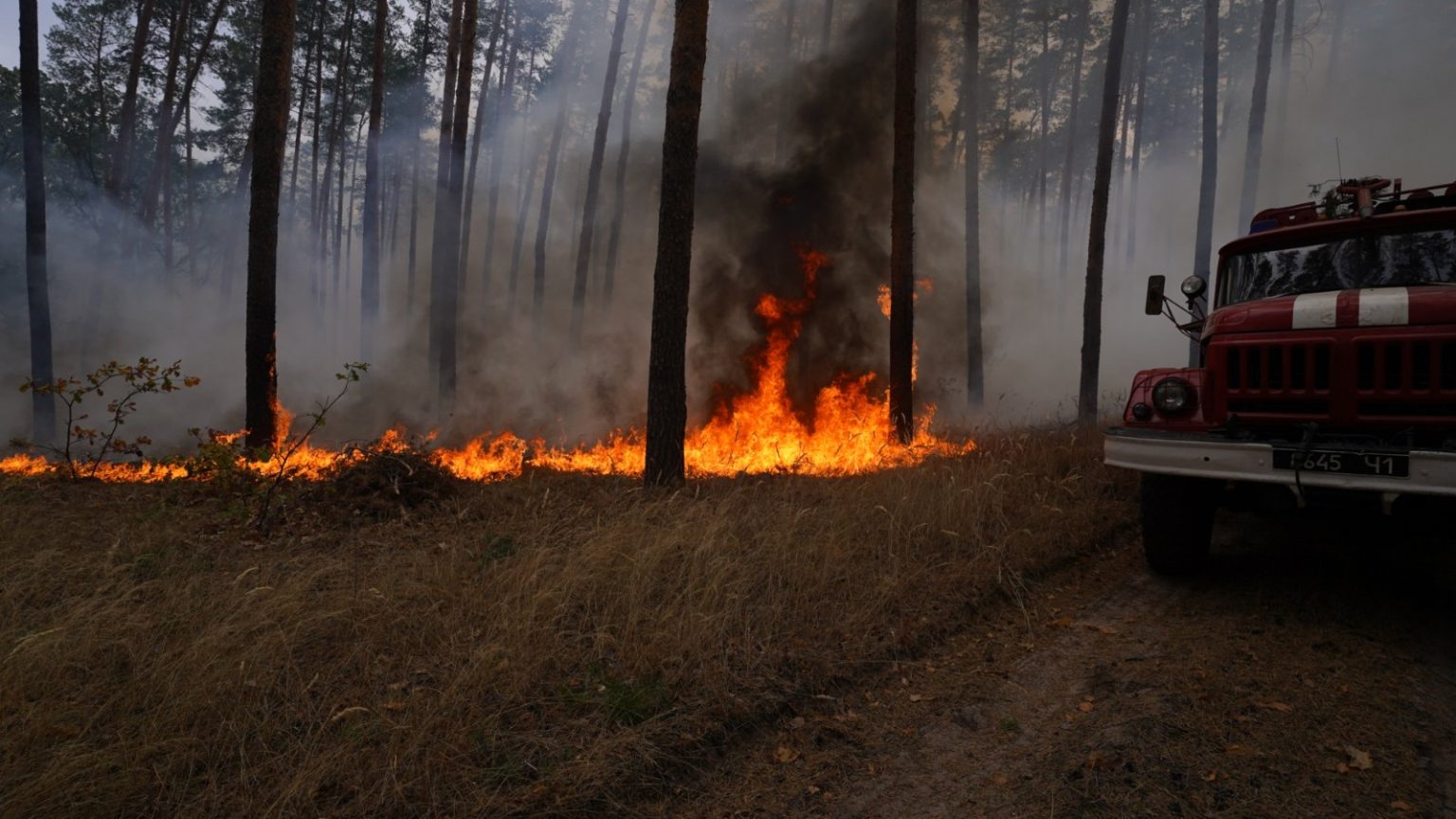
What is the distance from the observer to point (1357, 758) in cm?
292

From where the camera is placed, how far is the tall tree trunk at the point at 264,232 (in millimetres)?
9203

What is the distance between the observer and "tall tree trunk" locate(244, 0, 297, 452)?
9203mm

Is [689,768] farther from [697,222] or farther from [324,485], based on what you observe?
[697,222]

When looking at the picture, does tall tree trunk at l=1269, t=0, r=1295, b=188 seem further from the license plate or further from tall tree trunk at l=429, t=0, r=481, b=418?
the license plate

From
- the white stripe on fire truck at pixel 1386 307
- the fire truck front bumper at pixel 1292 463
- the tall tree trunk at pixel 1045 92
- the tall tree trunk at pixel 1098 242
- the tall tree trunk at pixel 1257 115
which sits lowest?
the fire truck front bumper at pixel 1292 463

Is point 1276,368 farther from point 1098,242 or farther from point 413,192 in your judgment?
point 413,192

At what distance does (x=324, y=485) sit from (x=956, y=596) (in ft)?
21.0

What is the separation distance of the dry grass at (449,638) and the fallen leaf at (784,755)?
213 mm

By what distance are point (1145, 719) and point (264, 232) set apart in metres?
11.1

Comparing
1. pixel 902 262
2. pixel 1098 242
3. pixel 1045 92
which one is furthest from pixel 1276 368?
pixel 1045 92

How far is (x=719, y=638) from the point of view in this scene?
3.71 metres

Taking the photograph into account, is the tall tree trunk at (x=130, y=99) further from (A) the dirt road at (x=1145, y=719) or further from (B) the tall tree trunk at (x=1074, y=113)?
(B) the tall tree trunk at (x=1074, y=113)

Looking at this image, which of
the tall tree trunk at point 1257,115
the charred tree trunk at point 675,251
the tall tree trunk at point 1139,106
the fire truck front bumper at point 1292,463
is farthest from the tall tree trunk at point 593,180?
the tall tree trunk at point 1139,106

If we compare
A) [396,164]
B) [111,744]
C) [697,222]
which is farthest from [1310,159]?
[396,164]
